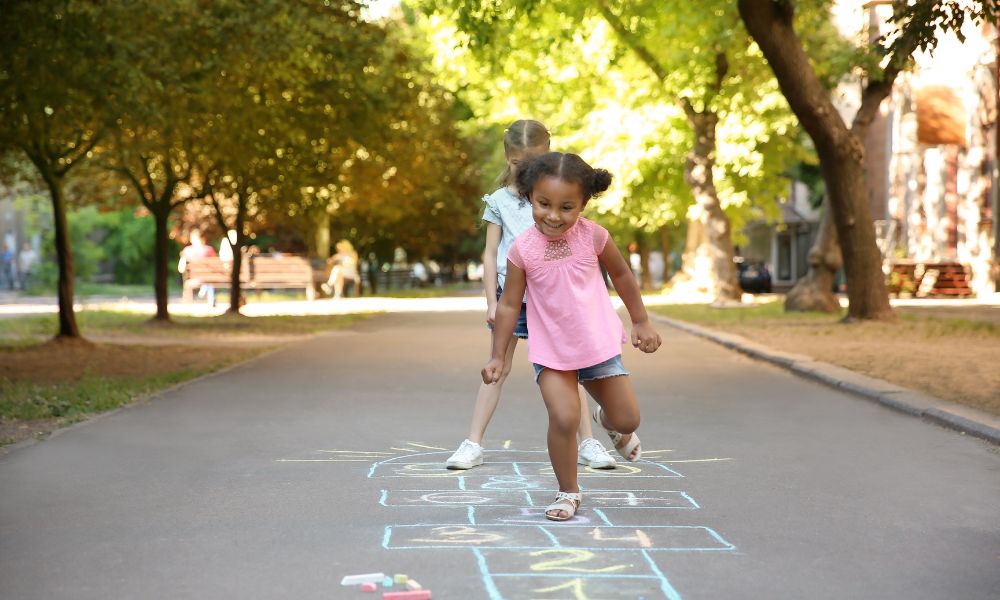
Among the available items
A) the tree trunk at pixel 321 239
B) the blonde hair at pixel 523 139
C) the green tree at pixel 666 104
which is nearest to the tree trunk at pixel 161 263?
the green tree at pixel 666 104

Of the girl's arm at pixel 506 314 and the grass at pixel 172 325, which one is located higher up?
the girl's arm at pixel 506 314

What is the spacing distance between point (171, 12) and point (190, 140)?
779cm

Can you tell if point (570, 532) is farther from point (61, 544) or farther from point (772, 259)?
point (772, 259)

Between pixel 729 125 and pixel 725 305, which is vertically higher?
pixel 729 125

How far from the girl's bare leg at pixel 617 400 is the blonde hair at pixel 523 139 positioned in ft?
4.79

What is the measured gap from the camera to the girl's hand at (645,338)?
625 cm

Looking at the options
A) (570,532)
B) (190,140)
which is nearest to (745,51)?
(190,140)

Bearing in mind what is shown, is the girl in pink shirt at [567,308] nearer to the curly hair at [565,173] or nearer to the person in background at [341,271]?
the curly hair at [565,173]

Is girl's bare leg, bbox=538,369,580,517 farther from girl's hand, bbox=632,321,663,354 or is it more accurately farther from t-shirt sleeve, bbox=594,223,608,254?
t-shirt sleeve, bbox=594,223,608,254

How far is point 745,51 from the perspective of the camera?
30.6m

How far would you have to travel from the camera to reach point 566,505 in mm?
6070

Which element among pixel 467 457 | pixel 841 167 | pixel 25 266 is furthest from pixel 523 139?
pixel 25 266

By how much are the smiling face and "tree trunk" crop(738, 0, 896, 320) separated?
52.1ft

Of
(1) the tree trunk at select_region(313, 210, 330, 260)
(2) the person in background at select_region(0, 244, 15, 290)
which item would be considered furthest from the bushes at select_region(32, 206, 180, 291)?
(1) the tree trunk at select_region(313, 210, 330, 260)
